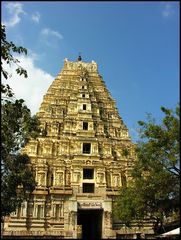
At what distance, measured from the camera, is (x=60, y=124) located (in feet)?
128

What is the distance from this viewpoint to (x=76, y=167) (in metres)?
33.3

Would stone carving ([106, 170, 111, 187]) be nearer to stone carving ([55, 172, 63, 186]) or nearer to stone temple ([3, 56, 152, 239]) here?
stone temple ([3, 56, 152, 239])

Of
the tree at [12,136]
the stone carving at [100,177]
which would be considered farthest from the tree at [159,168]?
the stone carving at [100,177]

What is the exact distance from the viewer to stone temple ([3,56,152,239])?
29766 mm

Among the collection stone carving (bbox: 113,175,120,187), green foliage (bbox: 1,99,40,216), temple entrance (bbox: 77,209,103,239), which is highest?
green foliage (bbox: 1,99,40,216)

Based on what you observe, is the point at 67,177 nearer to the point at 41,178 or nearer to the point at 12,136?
the point at 41,178

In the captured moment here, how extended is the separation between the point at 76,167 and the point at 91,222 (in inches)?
293

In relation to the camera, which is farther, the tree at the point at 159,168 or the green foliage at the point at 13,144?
the tree at the point at 159,168

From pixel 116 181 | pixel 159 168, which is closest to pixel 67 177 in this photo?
pixel 116 181

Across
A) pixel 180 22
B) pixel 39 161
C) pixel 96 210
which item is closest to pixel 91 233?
pixel 96 210

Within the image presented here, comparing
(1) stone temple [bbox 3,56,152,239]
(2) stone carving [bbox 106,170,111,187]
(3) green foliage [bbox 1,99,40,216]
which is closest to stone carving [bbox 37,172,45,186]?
(1) stone temple [bbox 3,56,152,239]

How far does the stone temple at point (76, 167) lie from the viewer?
29.8 metres

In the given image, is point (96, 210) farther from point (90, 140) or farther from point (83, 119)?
point (83, 119)

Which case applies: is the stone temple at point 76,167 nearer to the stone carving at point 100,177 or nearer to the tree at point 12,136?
the stone carving at point 100,177
